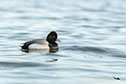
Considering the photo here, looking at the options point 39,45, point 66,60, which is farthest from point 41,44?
point 66,60

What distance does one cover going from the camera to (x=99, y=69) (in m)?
11.3

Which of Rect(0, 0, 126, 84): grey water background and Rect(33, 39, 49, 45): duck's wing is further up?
Rect(33, 39, 49, 45): duck's wing

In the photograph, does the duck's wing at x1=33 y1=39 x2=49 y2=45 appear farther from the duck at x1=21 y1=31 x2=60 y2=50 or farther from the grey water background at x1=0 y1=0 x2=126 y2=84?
the grey water background at x1=0 y1=0 x2=126 y2=84

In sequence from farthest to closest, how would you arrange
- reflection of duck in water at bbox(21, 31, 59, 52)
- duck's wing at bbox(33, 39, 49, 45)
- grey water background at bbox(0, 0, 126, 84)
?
duck's wing at bbox(33, 39, 49, 45) < reflection of duck in water at bbox(21, 31, 59, 52) < grey water background at bbox(0, 0, 126, 84)

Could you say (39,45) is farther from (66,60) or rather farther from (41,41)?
(66,60)

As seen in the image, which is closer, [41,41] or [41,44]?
[41,44]

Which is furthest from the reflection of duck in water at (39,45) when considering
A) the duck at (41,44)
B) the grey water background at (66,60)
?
the grey water background at (66,60)

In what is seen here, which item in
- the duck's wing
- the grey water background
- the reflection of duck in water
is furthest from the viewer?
the duck's wing

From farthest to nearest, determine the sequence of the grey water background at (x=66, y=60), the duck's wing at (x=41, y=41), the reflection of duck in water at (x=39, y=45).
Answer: the duck's wing at (x=41, y=41)
the reflection of duck in water at (x=39, y=45)
the grey water background at (x=66, y=60)

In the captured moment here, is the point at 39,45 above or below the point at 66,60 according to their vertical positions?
above

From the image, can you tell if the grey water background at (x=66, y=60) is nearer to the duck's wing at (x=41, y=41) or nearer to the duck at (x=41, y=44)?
the duck at (x=41, y=44)

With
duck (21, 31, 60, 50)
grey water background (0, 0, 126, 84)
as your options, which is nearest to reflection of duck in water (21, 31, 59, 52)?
duck (21, 31, 60, 50)

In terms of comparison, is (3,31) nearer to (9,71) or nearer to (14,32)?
(14,32)

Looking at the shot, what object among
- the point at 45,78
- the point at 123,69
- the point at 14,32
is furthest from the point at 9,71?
the point at 14,32
